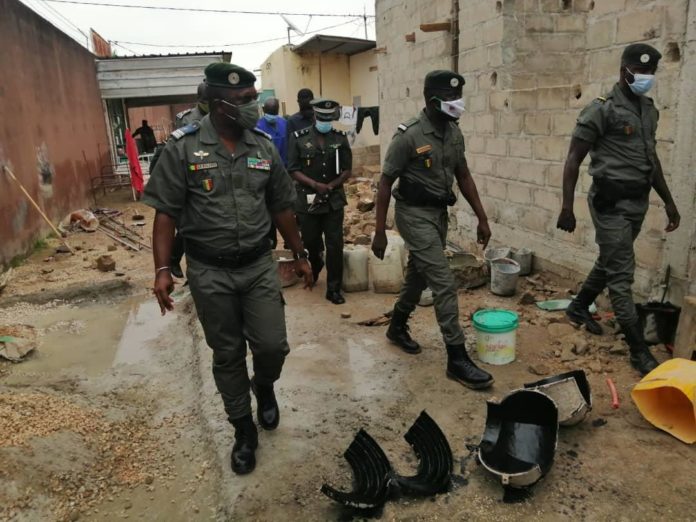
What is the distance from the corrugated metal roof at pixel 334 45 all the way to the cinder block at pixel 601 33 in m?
10.9

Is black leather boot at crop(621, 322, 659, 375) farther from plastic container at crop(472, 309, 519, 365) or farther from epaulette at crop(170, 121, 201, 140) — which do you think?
epaulette at crop(170, 121, 201, 140)

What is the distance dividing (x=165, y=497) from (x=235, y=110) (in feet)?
6.07

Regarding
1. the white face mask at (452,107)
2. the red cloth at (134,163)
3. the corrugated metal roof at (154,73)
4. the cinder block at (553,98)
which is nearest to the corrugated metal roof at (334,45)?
the corrugated metal roof at (154,73)

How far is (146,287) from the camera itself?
20.7 ft

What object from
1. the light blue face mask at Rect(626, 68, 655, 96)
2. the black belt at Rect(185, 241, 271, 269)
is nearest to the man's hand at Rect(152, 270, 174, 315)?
the black belt at Rect(185, 241, 271, 269)

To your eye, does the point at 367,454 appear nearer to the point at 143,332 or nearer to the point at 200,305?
the point at 200,305

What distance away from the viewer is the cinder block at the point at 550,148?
197 inches

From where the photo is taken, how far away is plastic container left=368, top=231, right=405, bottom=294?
5.45 m

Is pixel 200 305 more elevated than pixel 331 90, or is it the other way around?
pixel 331 90

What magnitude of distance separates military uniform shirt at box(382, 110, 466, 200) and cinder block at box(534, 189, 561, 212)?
6.12 ft

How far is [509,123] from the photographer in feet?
18.3

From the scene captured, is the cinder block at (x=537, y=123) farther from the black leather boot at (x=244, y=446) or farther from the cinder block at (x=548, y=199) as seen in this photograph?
the black leather boot at (x=244, y=446)

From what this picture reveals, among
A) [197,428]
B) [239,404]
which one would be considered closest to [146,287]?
[197,428]

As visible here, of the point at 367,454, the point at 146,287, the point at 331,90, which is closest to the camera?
the point at 367,454
